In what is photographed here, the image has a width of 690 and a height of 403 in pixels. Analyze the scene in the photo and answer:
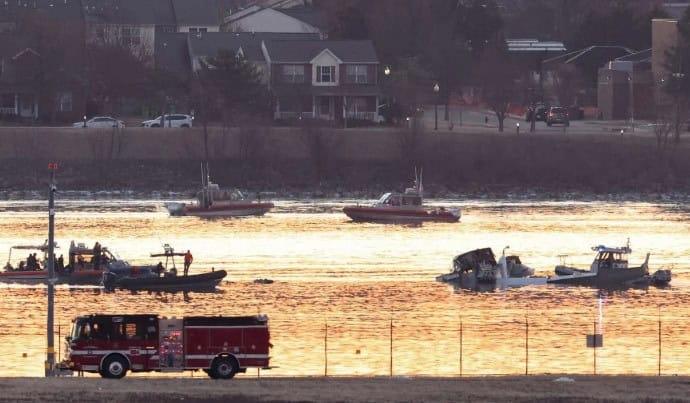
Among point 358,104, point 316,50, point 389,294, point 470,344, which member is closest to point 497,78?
point 358,104

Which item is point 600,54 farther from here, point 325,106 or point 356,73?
point 325,106

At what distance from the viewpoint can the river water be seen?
A: 182 ft

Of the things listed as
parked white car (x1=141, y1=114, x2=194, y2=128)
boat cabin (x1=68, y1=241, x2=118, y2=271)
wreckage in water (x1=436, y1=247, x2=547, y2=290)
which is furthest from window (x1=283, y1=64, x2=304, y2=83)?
wreckage in water (x1=436, y1=247, x2=547, y2=290)

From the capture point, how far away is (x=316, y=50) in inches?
5330

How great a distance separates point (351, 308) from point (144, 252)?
60.5ft

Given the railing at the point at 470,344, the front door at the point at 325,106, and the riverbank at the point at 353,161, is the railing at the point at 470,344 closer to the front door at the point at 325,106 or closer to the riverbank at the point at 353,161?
the riverbank at the point at 353,161

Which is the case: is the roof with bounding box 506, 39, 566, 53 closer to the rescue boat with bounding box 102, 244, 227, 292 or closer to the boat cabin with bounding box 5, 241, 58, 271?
the boat cabin with bounding box 5, 241, 58, 271

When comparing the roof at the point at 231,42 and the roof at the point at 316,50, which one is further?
→ the roof at the point at 231,42

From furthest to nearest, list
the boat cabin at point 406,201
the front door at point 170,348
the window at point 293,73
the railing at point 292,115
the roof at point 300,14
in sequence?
the roof at point 300,14 → the window at point 293,73 → the railing at point 292,115 → the boat cabin at point 406,201 → the front door at point 170,348

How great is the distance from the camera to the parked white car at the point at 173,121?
126562 millimetres

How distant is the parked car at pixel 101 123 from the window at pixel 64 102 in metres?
4.74

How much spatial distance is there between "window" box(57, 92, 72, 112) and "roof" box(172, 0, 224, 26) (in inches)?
985

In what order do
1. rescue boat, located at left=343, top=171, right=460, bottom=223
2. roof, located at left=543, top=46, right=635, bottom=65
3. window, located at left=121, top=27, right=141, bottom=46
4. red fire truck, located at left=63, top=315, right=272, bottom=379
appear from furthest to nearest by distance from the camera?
roof, located at left=543, top=46, right=635, bottom=65
window, located at left=121, top=27, right=141, bottom=46
rescue boat, located at left=343, top=171, right=460, bottom=223
red fire truck, located at left=63, top=315, right=272, bottom=379

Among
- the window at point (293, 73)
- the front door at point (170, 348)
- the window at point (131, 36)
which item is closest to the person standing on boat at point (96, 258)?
the front door at point (170, 348)
